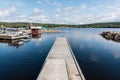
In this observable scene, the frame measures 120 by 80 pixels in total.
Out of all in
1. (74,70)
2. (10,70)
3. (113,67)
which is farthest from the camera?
(113,67)

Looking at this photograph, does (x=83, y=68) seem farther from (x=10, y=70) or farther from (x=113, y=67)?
(x=10, y=70)

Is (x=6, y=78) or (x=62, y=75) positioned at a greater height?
(x=62, y=75)

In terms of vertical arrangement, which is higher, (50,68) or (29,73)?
(50,68)

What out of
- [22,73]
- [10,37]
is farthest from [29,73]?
[10,37]

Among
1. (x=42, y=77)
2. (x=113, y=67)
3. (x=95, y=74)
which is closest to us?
(x=42, y=77)

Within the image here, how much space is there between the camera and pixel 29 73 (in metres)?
22.3

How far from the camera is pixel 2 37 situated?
67938 mm

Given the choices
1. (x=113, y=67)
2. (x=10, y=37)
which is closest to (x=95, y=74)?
(x=113, y=67)

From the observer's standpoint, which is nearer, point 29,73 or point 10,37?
point 29,73

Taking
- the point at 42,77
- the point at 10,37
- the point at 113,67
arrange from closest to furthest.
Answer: the point at 42,77, the point at 113,67, the point at 10,37

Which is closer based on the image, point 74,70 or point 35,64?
point 74,70

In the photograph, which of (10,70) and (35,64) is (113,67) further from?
(10,70)

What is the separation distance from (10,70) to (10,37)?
145 feet

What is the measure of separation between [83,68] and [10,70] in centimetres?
944
